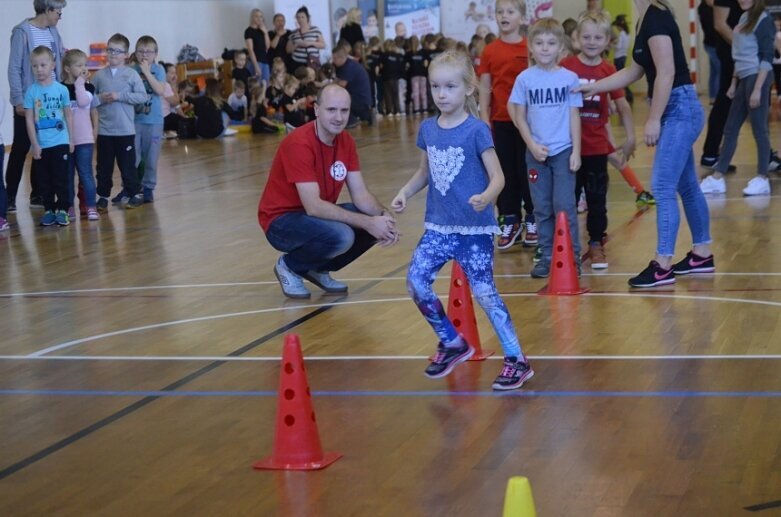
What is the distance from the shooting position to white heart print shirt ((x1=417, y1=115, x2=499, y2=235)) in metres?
4.86

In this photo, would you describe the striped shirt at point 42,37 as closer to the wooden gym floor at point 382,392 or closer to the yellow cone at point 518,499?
the wooden gym floor at point 382,392

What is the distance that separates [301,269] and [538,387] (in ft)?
7.84

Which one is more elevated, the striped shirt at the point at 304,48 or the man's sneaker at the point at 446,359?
the striped shirt at the point at 304,48

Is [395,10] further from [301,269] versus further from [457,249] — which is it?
[457,249]

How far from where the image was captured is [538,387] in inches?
186

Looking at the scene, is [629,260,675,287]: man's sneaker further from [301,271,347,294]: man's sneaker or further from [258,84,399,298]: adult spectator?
[301,271,347,294]: man's sneaker

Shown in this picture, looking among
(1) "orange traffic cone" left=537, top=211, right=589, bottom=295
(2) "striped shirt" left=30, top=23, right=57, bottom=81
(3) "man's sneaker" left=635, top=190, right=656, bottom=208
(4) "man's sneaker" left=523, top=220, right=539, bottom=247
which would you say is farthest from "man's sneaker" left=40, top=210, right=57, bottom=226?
(1) "orange traffic cone" left=537, top=211, right=589, bottom=295

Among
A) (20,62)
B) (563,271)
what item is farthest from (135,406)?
(20,62)

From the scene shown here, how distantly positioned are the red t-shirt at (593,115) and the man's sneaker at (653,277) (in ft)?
3.67

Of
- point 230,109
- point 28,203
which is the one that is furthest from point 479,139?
point 230,109

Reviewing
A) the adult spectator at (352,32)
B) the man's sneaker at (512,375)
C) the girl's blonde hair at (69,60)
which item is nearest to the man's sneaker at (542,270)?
the man's sneaker at (512,375)

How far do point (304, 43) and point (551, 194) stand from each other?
1479 cm

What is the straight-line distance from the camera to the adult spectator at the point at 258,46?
21.8m

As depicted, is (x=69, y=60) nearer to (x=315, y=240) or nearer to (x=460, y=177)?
(x=315, y=240)
